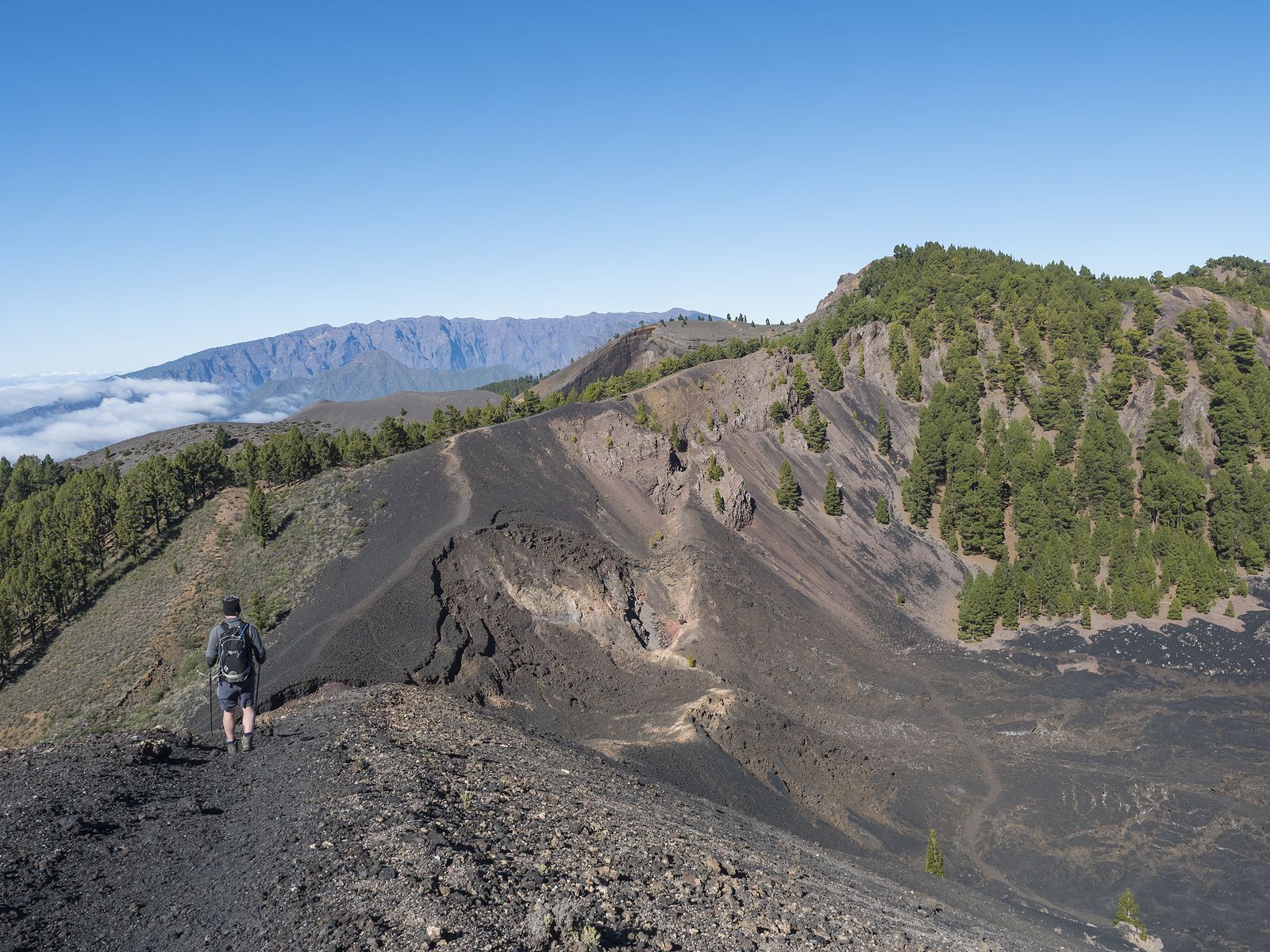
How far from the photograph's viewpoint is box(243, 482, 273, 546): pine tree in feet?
167

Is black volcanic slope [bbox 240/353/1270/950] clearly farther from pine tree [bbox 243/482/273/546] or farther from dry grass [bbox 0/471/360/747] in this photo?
pine tree [bbox 243/482/273/546]

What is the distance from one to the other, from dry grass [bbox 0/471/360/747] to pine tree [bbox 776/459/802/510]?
124 ft

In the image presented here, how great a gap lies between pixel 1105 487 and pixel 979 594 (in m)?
26.6

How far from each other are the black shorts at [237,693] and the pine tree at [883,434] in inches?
3050

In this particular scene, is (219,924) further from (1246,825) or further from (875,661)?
(875,661)

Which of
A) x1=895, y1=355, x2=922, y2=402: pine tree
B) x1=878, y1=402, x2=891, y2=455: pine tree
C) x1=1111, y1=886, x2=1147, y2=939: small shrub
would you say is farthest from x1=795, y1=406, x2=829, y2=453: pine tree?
x1=1111, y1=886, x2=1147, y2=939: small shrub

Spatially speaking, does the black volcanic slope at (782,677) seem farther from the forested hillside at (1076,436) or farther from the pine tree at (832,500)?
the forested hillside at (1076,436)

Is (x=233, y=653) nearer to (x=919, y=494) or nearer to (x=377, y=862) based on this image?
(x=377, y=862)

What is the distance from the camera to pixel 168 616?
149 feet

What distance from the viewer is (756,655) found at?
51750 mm

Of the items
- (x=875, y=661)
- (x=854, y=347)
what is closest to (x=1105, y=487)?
(x=854, y=347)

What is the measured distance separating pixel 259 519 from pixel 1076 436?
83901 mm

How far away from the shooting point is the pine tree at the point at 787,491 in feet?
235

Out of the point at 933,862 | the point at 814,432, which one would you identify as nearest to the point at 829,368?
the point at 814,432
